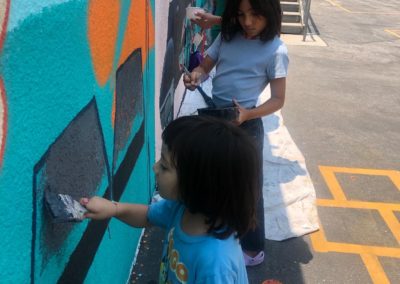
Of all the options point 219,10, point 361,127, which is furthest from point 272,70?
point 219,10

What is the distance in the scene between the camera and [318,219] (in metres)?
3.62

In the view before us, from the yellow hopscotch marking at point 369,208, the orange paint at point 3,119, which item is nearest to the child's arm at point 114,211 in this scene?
the orange paint at point 3,119

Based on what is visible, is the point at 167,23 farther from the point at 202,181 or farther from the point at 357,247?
the point at 202,181

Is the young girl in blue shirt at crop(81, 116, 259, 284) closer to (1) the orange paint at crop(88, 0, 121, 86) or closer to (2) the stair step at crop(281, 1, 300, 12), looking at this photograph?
(1) the orange paint at crop(88, 0, 121, 86)

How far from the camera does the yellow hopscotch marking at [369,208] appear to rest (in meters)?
3.15

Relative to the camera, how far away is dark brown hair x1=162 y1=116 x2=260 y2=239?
1330 mm

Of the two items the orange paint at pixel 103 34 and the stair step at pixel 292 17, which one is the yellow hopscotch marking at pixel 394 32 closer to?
the stair step at pixel 292 17

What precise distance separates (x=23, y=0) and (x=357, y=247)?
292 centimetres

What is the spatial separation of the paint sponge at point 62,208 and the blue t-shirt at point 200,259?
13.5 inches

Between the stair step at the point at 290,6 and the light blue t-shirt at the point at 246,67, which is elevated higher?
the light blue t-shirt at the point at 246,67

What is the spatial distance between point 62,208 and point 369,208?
10.2ft

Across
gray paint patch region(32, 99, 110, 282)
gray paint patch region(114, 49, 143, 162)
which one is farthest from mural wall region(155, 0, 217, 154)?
gray paint patch region(32, 99, 110, 282)

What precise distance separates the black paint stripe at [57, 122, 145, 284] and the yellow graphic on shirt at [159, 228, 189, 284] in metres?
0.31

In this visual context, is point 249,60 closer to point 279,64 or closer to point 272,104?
point 279,64
